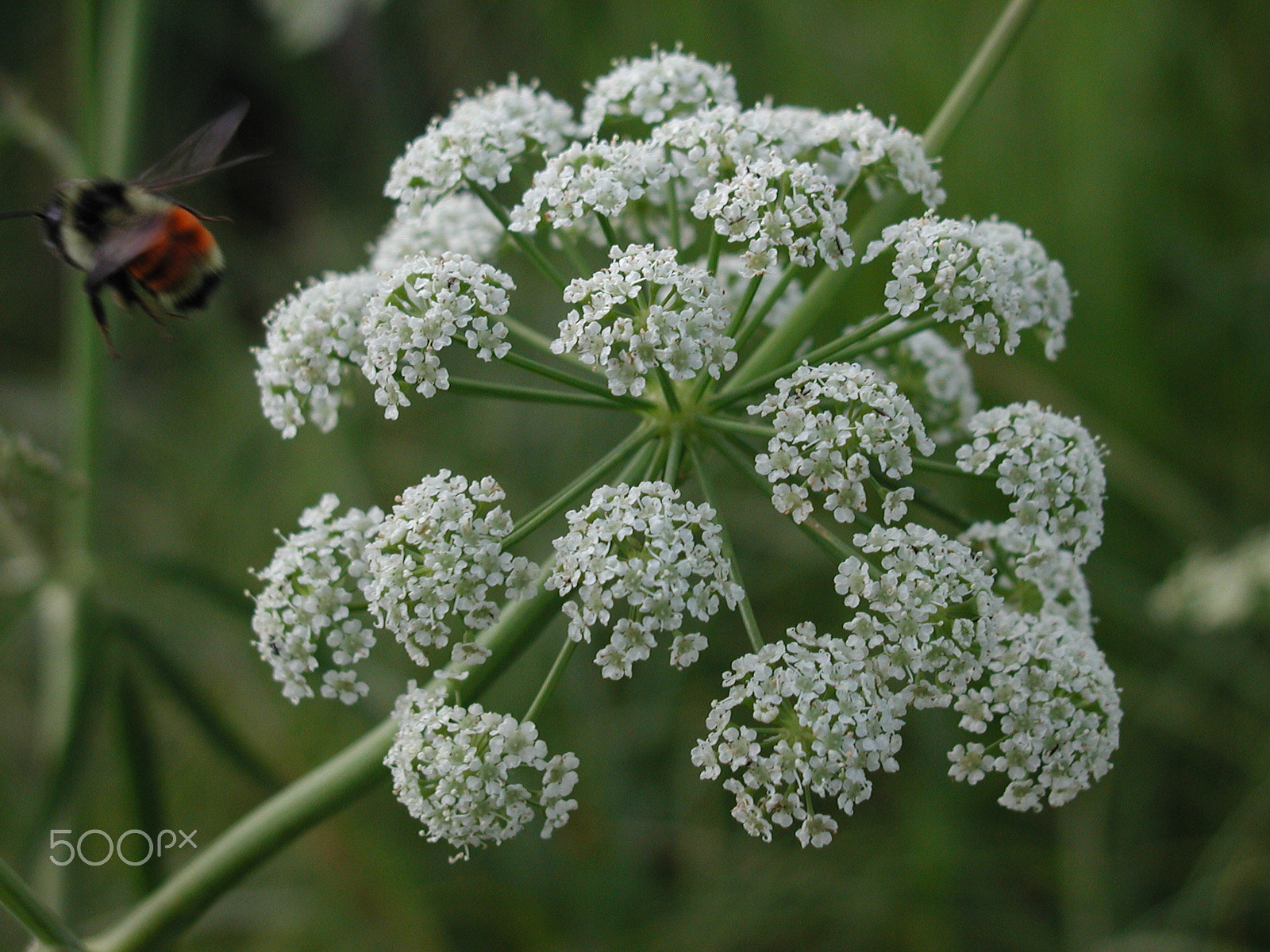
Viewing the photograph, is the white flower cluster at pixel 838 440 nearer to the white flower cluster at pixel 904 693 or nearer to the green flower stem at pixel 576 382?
the white flower cluster at pixel 904 693

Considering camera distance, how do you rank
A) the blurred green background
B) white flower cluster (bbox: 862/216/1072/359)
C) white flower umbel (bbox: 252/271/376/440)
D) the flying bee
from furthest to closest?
the blurred green background
the flying bee
white flower umbel (bbox: 252/271/376/440)
white flower cluster (bbox: 862/216/1072/359)

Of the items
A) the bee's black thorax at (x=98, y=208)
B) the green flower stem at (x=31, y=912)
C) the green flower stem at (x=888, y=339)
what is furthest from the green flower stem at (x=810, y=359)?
the green flower stem at (x=31, y=912)

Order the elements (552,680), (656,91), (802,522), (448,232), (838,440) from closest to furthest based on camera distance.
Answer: (552,680) → (838,440) → (802,522) → (656,91) → (448,232)

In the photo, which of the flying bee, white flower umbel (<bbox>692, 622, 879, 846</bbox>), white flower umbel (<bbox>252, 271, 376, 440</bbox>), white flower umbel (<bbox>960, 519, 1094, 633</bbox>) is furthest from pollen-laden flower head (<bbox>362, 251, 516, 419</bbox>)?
white flower umbel (<bbox>960, 519, 1094, 633</bbox>)

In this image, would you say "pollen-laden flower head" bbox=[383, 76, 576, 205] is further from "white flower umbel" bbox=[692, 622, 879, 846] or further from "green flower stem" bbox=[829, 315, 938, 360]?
"white flower umbel" bbox=[692, 622, 879, 846]

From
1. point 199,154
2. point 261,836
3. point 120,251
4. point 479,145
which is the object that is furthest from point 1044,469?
point 199,154

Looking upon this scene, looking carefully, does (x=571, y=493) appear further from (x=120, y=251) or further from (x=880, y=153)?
(x=880, y=153)

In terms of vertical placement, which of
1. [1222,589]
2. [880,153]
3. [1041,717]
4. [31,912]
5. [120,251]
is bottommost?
[31,912]
